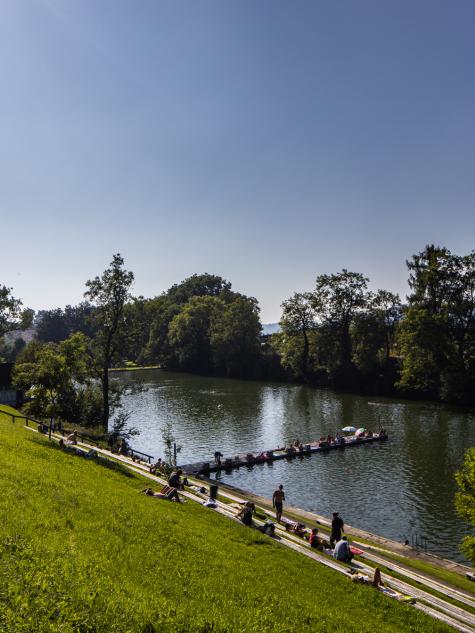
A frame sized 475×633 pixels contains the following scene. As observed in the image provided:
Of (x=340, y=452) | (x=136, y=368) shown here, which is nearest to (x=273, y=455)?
(x=340, y=452)

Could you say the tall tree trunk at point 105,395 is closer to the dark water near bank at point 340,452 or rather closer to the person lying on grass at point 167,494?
the dark water near bank at point 340,452

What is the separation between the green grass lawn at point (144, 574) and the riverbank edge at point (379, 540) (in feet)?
27.5

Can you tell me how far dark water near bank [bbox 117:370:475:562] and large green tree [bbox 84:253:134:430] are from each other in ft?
30.4

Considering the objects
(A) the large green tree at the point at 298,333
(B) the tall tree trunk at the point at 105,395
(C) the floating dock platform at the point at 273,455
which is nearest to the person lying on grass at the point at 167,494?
(C) the floating dock platform at the point at 273,455

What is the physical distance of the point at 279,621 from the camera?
1306 centimetres

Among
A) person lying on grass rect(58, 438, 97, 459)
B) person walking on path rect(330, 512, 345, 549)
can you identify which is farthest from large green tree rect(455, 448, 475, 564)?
person lying on grass rect(58, 438, 97, 459)

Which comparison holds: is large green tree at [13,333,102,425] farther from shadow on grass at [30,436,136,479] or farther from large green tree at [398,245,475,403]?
large green tree at [398,245,475,403]

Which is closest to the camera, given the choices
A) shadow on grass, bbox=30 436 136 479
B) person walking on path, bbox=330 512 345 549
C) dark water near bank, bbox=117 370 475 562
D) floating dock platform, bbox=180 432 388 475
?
person walking on path, bbox=330 512 345 549

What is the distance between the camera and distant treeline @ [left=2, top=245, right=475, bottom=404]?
77812 millimetres

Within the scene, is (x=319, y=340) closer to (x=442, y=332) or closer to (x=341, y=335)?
(x=341, y=335)

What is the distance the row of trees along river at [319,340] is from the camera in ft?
171

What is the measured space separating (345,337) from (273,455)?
2225 inches

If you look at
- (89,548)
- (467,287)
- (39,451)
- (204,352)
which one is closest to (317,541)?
(89,548)

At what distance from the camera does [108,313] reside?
5222cm
